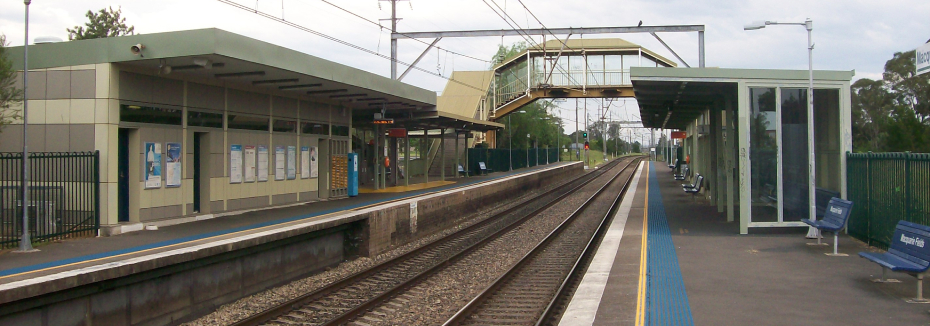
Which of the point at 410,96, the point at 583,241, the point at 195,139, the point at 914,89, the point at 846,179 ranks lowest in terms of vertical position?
Result: the point at 583,241

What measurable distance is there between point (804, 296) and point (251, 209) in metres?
11.2

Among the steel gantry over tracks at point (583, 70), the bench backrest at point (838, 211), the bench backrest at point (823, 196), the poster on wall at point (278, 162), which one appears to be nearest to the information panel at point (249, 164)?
the poster on wall at point (278, 162)

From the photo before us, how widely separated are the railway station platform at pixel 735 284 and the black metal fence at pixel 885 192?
389mm

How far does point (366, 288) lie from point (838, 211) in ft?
24.6

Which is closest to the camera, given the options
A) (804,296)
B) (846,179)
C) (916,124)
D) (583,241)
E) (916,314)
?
(916,314)

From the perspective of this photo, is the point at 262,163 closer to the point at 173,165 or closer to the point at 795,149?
the point at 173,165

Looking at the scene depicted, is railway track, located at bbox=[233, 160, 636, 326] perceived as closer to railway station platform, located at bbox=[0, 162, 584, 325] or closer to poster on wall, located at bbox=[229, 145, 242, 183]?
railway station platform, located at bbox=[0, 162, 584, 325]

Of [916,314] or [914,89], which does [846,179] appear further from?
[914,89]

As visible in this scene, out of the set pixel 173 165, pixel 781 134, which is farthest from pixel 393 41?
pixel 781 134

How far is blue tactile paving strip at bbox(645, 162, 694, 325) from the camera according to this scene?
22.3 feet

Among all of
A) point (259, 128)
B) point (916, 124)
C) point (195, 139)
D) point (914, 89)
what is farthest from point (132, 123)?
point (914, 89)

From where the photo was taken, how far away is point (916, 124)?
3934 centimetres

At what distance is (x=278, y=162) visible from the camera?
15.7 metres

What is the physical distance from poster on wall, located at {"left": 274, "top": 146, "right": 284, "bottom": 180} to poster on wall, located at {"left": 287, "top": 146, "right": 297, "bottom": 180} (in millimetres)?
294
